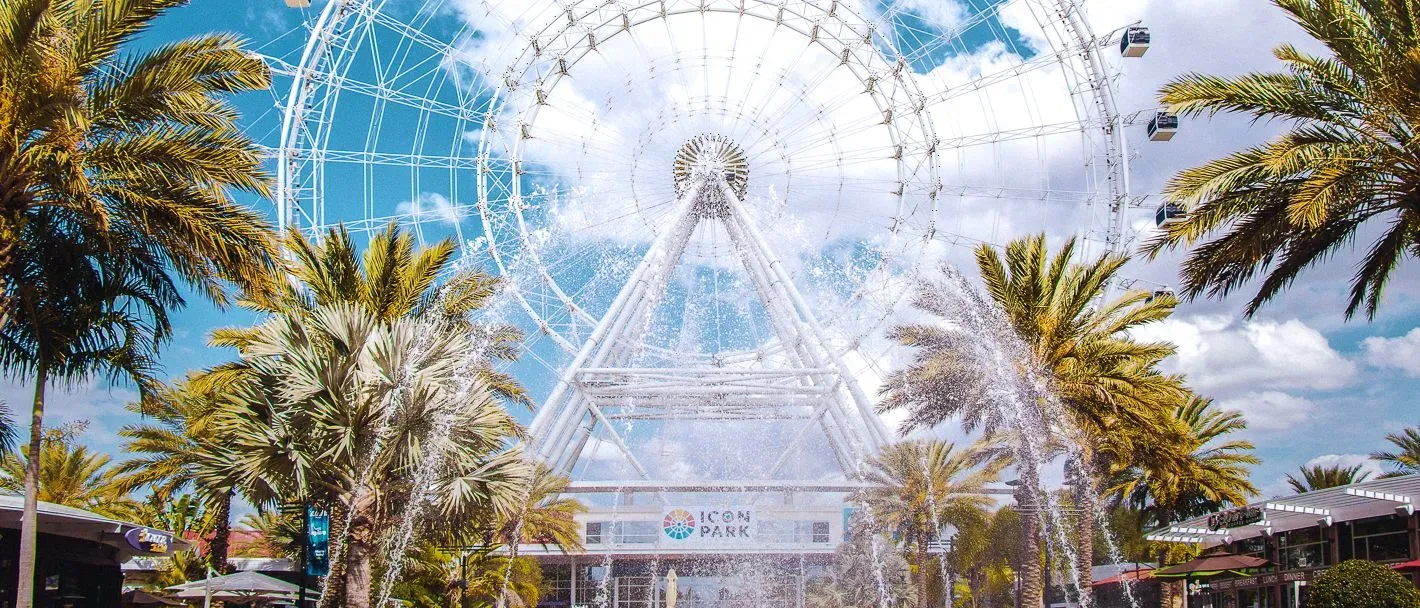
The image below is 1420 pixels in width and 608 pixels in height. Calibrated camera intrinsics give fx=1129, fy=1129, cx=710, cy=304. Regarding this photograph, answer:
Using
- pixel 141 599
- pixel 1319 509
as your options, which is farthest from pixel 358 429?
pixel 141 599

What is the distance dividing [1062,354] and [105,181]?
53.0 ft

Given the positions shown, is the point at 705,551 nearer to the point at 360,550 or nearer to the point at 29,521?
the point at 360,550

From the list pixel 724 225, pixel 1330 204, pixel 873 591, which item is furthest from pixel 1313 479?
pixel 1330 204

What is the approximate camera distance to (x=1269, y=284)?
15.2 metres

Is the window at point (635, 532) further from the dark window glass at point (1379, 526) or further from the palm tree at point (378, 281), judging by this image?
the palm tree at point (378, 281)

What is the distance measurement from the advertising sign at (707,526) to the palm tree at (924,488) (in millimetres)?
16791

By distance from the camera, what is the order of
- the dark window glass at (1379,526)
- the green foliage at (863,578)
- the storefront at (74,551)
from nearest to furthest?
the storefront at (74,551) → the dark window glass at (1379,526) → the green foliage at (863,578)

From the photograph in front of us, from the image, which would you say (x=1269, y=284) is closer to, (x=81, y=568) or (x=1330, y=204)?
(x=1330, y=204)

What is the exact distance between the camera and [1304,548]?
30266 mm

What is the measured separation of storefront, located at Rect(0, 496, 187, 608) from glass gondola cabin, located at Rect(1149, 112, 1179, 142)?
86.3ft

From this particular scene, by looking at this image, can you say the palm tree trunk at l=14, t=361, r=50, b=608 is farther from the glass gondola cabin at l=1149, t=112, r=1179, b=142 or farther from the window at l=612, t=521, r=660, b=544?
the window at l=612, t=521, r=660, b=544

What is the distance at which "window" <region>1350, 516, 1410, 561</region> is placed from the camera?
82.5ft

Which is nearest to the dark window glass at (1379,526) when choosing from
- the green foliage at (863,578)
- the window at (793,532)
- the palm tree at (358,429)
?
the green foliage at (863,578)

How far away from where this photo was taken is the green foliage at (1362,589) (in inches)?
692
